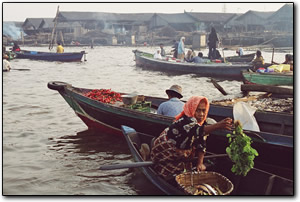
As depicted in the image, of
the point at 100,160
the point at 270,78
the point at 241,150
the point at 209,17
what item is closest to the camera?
the point at 241,150

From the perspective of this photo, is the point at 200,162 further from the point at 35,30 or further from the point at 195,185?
the point at 35,30

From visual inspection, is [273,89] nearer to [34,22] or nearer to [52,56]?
[52,56]

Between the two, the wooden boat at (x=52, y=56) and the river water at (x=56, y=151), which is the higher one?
the wooden boat at (x=52, y=56)

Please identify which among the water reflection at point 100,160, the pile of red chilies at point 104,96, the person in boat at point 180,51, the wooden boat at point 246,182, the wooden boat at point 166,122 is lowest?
the water reflection at point 100,160

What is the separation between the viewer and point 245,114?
5582mm

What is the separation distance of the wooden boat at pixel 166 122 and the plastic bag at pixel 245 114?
0.27 metres

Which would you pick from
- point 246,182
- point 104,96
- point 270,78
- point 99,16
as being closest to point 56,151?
point 104,96

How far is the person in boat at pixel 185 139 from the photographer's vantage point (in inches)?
157

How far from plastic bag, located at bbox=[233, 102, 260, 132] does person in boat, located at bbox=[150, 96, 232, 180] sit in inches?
47.8

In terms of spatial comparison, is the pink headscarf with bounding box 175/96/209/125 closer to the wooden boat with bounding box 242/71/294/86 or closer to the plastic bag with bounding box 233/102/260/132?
the plastic bag with bounding box 233/102/260/132

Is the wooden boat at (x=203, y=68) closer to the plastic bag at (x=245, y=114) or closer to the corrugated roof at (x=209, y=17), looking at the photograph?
the plastic bag at (x=245, y=114)

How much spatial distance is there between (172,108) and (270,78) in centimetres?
638

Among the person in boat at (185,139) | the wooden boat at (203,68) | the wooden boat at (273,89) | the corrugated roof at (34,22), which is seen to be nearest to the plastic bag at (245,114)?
the person in boat at (185,139)

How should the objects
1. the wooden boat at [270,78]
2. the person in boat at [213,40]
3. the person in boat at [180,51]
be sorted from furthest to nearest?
the person in boat at [180,51] → the person in boat at [213,40] → the wooden boat at [270,78]
